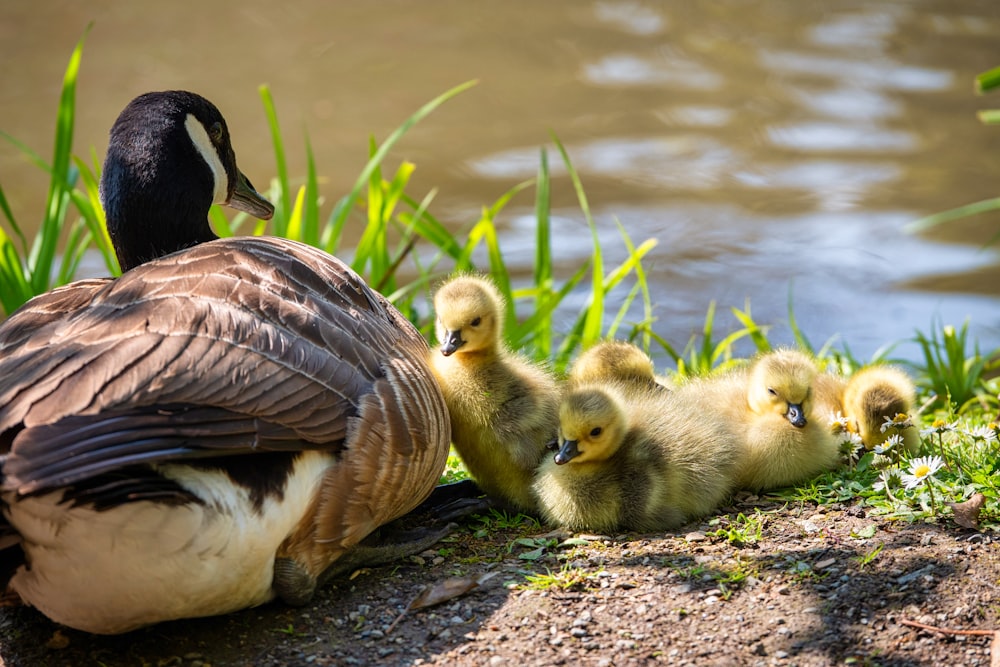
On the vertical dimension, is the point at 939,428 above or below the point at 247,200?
below

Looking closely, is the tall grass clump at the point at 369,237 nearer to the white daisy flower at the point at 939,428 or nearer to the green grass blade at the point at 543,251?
the green grass blade at the point at 543,251

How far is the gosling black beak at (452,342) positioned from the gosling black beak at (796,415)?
46.9 inches

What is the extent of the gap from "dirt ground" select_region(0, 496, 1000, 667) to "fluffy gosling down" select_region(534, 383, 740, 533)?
91 millimetres

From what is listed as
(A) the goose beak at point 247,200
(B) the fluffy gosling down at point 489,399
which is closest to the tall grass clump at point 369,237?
(A) the goose beak at point 247,200

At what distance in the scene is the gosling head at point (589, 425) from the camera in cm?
379

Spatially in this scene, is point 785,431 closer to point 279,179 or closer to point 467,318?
point 467,318

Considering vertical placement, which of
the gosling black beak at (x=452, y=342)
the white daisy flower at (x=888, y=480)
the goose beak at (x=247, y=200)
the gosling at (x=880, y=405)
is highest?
the goose beak at (x=247, y=200)

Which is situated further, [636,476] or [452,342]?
[452,342]

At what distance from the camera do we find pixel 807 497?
413cm

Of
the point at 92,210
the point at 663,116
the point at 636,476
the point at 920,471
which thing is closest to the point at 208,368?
the point at 636,476

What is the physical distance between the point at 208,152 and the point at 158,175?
268 millimetres

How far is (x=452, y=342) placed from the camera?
4129 mm

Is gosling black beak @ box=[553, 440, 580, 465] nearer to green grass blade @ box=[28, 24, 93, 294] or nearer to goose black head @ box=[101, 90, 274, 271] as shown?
goose black head @ box=[101, 90, 274, 271]

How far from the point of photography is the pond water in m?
8.39
